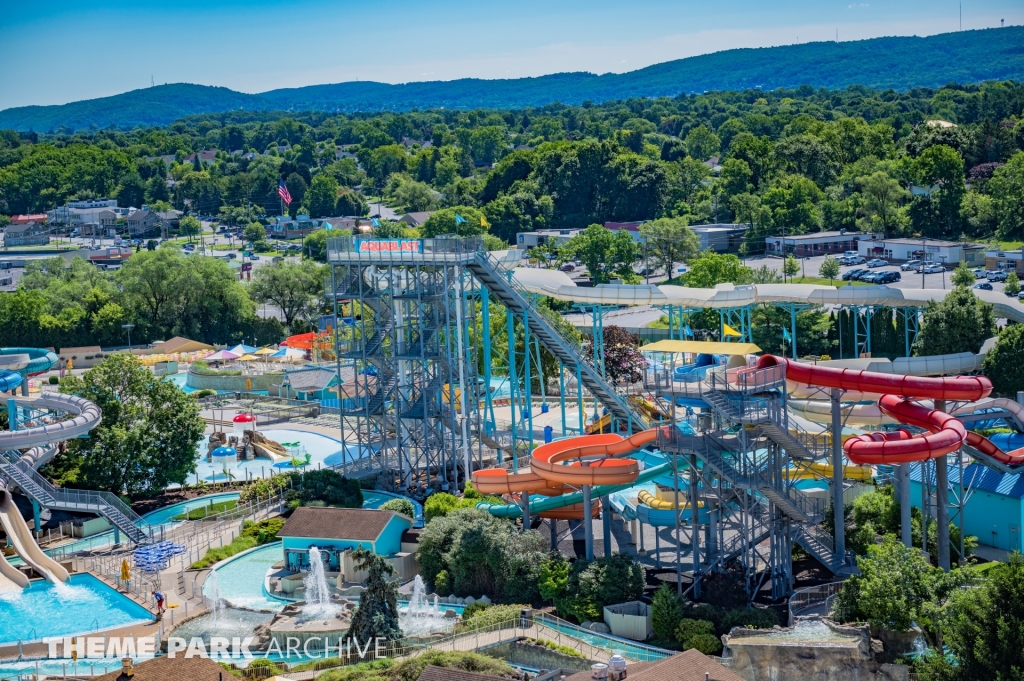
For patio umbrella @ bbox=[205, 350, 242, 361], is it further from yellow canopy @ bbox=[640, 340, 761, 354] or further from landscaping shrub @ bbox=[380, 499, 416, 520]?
yellow canopy @ bbox=[640, 340, 761, 354]

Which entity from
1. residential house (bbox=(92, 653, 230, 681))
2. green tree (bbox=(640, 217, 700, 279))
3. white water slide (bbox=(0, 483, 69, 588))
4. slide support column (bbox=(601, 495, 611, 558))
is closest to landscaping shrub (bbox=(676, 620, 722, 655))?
slide support column (bbox=(601, 495, 611, 558))

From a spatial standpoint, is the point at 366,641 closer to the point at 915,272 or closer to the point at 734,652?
the point at 734,652

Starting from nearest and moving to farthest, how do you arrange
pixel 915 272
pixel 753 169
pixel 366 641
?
pixel 366 641 < pixel 915 272 < pixel 753 169

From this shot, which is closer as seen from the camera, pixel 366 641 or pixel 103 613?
pixel 366 641

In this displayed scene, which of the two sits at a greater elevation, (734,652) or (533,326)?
(533,326)

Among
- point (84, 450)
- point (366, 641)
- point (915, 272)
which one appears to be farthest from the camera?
point (915, 272)

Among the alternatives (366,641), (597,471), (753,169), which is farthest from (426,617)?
(753,169)

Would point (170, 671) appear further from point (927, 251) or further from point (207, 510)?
point (927, 251)
